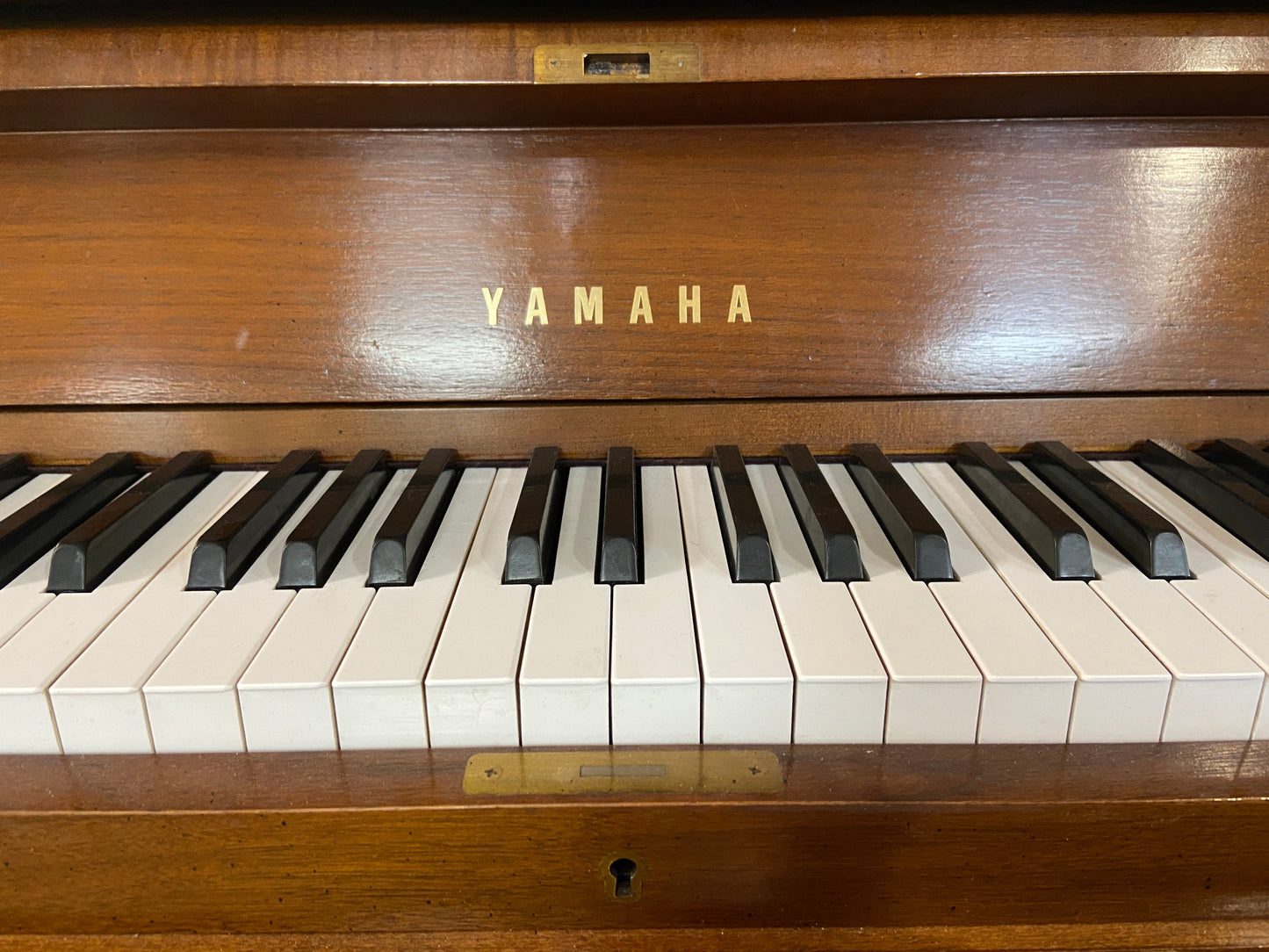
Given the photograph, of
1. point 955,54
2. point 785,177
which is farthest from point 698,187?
point 955,54

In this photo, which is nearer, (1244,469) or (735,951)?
(735,951)

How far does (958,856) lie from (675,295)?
665 mm

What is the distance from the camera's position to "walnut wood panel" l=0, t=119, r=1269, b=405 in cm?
97

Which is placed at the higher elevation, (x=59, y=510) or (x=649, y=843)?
(x=59, y=510)

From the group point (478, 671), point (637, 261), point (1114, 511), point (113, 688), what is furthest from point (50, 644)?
point (1114, 511)

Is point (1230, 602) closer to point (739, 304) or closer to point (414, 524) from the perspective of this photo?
point (739, 304)

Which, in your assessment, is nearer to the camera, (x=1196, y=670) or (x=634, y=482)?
(x=1196, y=670)

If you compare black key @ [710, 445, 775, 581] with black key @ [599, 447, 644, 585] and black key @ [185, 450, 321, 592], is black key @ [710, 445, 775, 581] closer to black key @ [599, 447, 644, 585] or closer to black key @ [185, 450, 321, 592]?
black key @ [599, 447, 644, 585]

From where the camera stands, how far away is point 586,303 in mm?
1007

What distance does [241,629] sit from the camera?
71 cm

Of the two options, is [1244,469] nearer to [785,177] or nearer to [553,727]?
[785,177]

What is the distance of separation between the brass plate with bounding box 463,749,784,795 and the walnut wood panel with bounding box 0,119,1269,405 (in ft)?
1.62

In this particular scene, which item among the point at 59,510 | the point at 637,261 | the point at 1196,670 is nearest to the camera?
the point at 1196,670

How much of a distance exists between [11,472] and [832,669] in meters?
0.99
